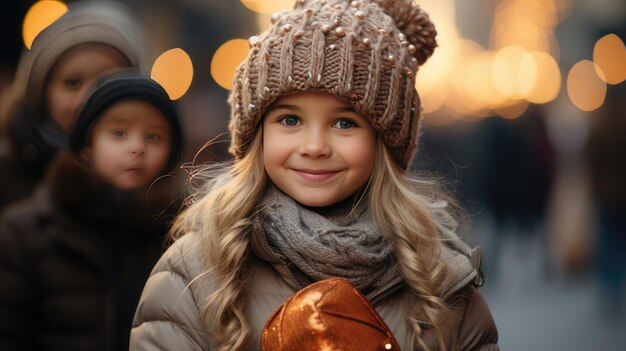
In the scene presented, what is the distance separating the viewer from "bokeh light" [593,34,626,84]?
84.8ft

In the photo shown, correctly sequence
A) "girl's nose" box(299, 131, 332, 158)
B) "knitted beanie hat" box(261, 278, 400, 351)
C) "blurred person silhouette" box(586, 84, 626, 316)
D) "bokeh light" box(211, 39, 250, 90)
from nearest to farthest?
"knitted beanie hat" box(261, 278, 400, 351) → "girl's nose" box(299, 131, 332, 158) → "blurred person silhouette" box(586, 84, 626, 316) → "bokeh light" box(211, 39, 250, 90)

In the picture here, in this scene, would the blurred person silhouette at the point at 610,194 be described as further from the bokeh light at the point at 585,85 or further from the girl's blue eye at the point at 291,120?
the bokeh light at the point at 585,85

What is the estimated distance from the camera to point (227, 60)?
1722 centimetres

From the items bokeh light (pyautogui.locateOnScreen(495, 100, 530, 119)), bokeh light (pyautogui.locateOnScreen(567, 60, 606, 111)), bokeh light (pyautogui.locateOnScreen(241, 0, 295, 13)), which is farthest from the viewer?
bokeh light (pyautogui.locateOnScreen(567, 60, 606, 111))

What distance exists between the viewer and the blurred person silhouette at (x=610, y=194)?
1019 centimetres

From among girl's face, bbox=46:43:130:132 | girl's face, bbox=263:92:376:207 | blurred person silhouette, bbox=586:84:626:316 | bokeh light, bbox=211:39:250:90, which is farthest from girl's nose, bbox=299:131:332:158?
bokeh light, bbox=211:39:250:90

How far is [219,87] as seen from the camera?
15953 millimetres

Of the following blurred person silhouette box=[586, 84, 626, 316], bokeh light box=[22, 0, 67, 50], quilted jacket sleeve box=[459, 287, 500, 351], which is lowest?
blurred person silhouette box=[586, 84, 626, 316]

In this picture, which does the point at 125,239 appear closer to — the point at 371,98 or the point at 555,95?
the point at 371,98

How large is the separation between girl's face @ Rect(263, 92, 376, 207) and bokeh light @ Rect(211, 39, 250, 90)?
12262 millimetres

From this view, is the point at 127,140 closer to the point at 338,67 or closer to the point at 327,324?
the point at 338,67

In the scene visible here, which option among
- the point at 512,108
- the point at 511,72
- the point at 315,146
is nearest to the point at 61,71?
the point at 315,146

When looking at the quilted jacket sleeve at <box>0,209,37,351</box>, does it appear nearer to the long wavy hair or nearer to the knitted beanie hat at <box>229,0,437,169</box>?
the long wavy hair

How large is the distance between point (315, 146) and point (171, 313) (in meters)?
0.73
